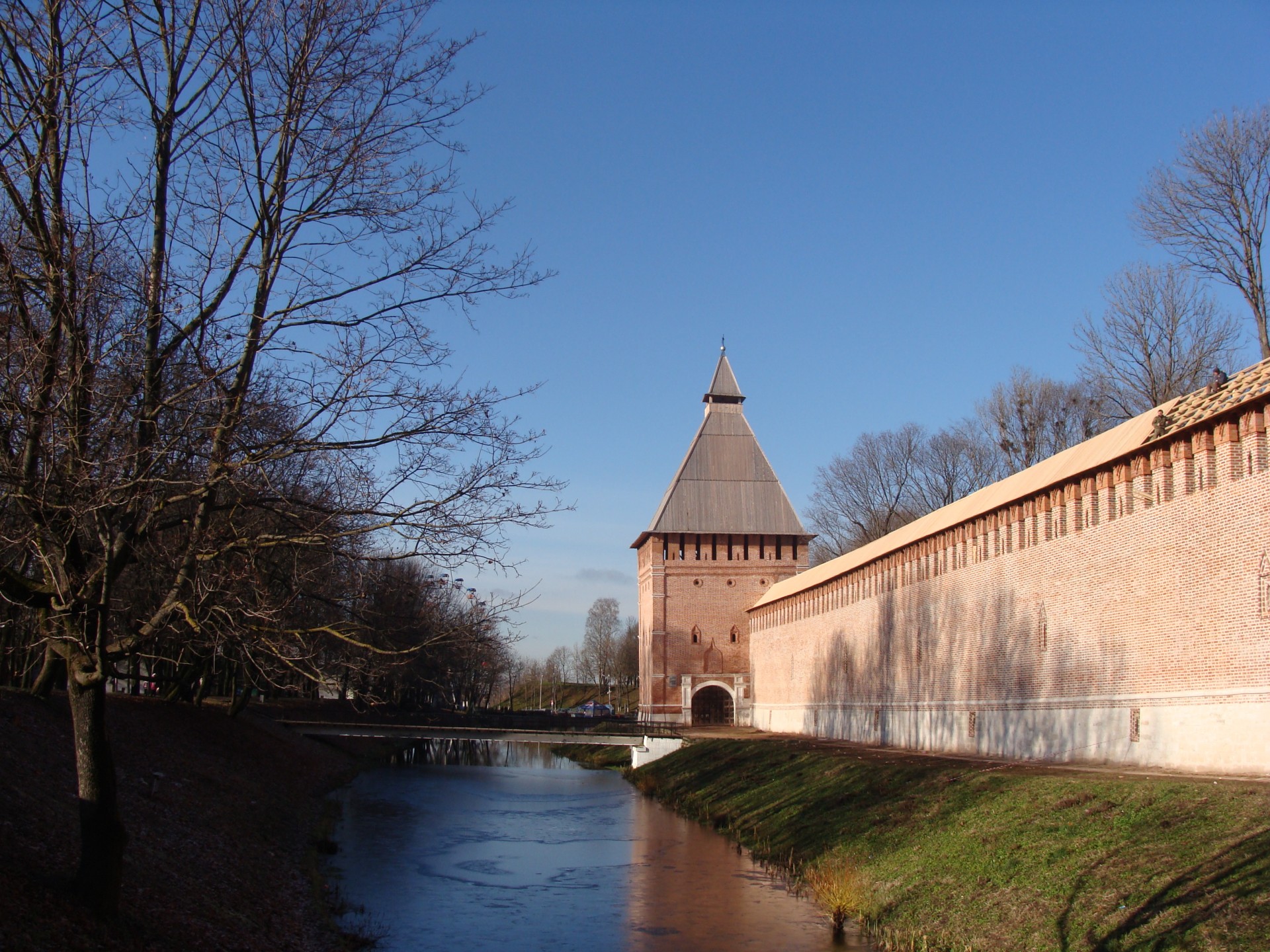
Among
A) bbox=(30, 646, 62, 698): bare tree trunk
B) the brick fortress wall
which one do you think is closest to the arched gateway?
the brick fortress wall

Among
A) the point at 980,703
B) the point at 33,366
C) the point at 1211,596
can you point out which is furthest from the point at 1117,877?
the point at 980,703

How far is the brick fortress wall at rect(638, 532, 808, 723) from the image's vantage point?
36781 millimetres

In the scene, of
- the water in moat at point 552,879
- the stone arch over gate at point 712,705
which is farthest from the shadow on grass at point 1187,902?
the stone arch over gate at point 712,705

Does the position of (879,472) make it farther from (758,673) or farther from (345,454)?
(345,454)

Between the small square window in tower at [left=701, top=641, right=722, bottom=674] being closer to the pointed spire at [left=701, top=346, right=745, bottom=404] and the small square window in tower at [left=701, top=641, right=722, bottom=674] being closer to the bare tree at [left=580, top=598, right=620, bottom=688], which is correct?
the pointed spire at [left=701, top=346, right=745, bottom=404]

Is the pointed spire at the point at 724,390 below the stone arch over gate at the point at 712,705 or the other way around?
the other way around

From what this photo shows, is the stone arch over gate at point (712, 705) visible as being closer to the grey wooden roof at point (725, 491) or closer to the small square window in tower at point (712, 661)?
the small square window in tower at point (712, 661)

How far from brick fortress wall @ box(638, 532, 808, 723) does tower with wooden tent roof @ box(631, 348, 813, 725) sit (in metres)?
0.02

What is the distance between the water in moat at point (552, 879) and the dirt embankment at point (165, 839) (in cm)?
94

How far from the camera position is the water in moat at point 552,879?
1088cm

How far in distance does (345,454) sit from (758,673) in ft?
97.8

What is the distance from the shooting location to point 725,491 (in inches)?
1521

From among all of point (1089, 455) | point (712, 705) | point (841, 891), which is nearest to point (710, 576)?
point (712, 705)

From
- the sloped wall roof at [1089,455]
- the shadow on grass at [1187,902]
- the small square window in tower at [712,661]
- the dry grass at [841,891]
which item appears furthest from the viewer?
the small square window in tower at [712,661]
